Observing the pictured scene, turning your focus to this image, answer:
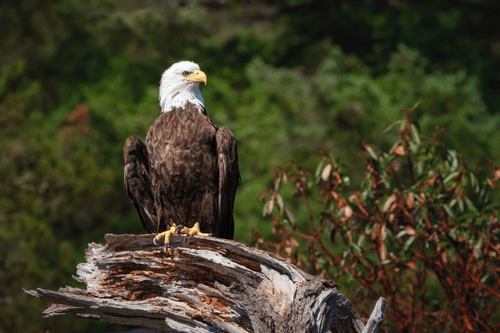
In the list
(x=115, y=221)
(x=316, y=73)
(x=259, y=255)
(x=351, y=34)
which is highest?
(x=351, y=34)

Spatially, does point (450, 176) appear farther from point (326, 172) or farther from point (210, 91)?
point (210, 91)

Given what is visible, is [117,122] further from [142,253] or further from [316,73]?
[142,253]

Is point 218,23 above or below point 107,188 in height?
above

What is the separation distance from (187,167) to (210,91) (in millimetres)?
6986

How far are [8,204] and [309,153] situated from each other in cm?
508

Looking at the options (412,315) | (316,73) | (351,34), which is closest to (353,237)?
(412,315)

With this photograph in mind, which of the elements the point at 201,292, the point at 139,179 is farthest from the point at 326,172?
the point at 139,179

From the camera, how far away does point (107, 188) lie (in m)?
9.07

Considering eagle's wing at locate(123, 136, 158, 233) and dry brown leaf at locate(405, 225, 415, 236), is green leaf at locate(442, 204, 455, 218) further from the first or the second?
eagle's wing at locate(123, 136, 158, 233)

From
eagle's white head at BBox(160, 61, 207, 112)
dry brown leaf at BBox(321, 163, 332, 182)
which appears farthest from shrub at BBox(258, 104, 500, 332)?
eagle's white head at BBox(160, 61, 207, 112)

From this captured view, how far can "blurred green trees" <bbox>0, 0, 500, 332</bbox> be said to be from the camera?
8.52 meters

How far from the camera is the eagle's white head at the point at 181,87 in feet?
12.8

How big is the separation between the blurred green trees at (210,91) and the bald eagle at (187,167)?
15.1 ft

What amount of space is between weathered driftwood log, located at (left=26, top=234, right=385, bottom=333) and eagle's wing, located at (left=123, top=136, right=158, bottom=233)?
→ 2.34ft
